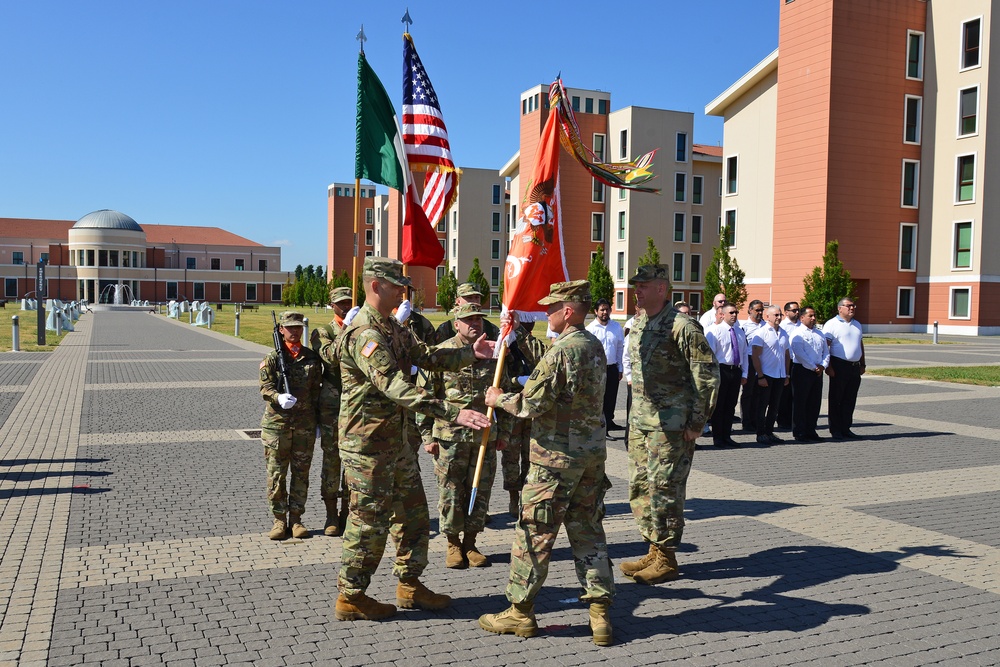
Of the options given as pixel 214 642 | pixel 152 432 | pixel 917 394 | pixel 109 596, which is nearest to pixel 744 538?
pixel 214 642

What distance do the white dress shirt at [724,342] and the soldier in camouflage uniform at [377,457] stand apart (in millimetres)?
7171

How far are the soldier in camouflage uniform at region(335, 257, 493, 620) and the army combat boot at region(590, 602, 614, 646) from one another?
1.02 m

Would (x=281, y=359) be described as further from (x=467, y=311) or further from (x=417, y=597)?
(x=417, y=597)

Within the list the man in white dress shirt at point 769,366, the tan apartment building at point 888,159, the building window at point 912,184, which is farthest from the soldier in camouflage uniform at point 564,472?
the building window at point 912,184

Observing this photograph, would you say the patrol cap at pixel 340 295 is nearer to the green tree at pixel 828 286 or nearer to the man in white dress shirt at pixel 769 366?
the man in white dress shirt at pixel 769 366

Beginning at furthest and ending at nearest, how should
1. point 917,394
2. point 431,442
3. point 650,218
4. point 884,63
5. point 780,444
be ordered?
point 650,218 → point 884,63 → point 917,394 → point 780,444 → point 431,442

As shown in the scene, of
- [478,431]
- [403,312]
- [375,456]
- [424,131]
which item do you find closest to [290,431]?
[403,312]

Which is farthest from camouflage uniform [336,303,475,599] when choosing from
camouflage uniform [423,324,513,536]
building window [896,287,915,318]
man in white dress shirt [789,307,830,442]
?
building window [896,287,915,318]

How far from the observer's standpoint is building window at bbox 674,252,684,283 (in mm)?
64312

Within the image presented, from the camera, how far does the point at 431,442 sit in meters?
6.43

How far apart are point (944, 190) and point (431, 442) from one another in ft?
150

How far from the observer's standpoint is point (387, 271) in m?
A: 5.18

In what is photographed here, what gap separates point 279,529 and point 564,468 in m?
3.02

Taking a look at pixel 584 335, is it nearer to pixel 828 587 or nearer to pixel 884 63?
pixel 828 587
